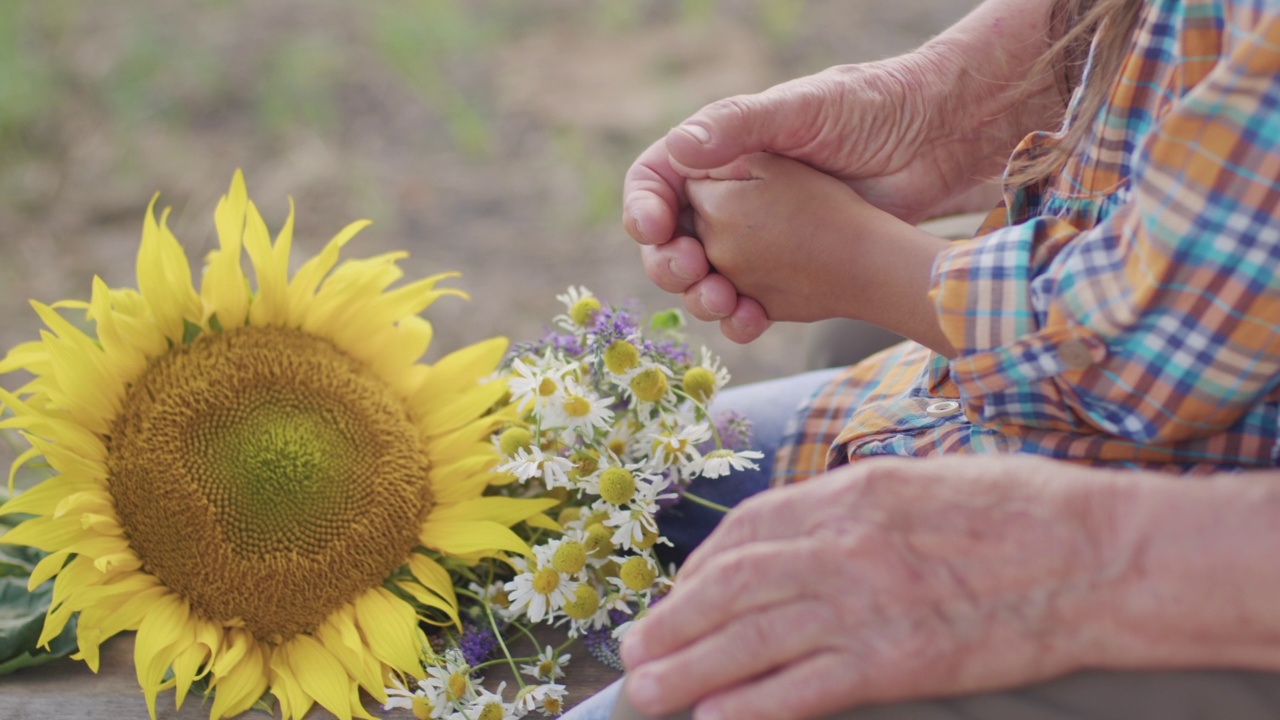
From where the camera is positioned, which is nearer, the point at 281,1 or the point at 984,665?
the point at 984,665

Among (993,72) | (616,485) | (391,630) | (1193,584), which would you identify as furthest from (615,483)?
(993,72)

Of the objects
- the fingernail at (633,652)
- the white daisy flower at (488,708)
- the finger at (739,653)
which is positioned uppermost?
the finger at (739,653)

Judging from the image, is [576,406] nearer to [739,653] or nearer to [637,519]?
Result: [637,519]

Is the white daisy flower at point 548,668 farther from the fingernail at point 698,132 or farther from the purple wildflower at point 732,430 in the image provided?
the fingernail at point 698,132

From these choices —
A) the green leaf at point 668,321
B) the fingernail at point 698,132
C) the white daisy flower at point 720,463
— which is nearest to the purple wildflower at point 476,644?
the white daisy flower at point 720,463

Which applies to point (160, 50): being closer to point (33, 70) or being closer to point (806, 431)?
point (33, 70)

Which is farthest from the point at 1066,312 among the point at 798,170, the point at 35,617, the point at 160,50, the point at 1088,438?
the point at 160,50

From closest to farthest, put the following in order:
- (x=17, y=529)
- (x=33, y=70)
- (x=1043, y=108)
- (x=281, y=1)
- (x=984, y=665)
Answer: (x=984, y=665), (x=17, y=529), (x=1043, y=108), (x=33, y=70), (x=281, y=1)

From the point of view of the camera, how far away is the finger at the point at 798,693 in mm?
542

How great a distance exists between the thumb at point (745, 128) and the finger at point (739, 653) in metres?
0.40

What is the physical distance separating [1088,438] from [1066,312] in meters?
0.09

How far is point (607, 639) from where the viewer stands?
889 millimetres

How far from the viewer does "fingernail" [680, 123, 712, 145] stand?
84 centimetres

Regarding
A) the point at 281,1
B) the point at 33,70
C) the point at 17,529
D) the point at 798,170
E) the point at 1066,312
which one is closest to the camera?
the point at 1066,312
